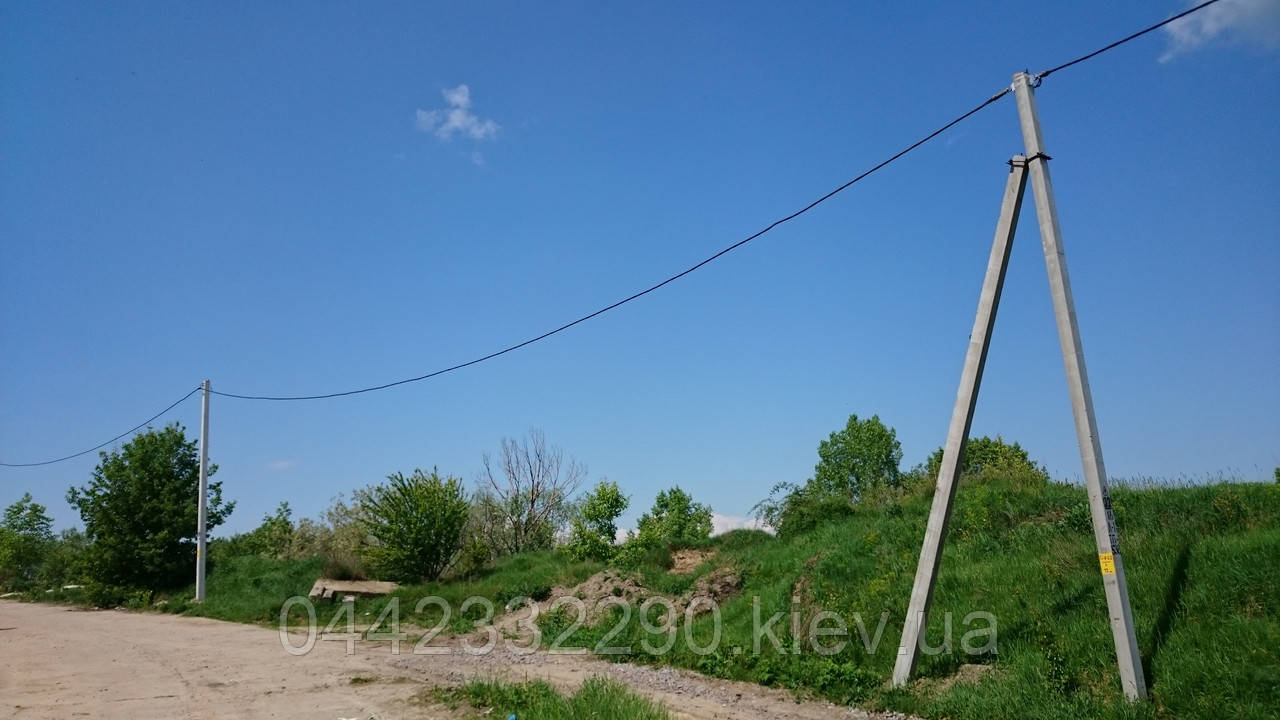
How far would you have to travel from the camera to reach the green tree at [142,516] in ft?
96.8

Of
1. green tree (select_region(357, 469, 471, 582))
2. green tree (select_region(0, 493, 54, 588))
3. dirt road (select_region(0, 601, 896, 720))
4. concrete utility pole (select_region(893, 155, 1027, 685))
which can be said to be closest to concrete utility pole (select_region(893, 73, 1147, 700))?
concrete utility pole (select_region(893, 155, 1027, 685))

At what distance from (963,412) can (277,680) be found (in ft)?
34.7

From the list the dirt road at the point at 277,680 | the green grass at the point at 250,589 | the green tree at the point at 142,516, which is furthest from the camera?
the green tree at the point at 142,516

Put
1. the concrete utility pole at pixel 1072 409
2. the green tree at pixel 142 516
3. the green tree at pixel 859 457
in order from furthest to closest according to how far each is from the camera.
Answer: the green tree at pixel 859 457 < the green tree at pixel 142 516 < the concrete utility pole at pixel 1072 409

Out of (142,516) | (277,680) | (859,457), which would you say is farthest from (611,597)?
(859,457)

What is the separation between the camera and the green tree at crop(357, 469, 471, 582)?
24.3 metres

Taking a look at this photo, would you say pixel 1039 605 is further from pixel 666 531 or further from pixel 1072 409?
pixel 666 531

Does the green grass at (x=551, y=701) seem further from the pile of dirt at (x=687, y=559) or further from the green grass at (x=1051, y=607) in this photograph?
the pile of dirt at (x=687, y=559)

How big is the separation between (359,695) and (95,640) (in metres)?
12.5

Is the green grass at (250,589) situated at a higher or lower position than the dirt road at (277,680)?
higher

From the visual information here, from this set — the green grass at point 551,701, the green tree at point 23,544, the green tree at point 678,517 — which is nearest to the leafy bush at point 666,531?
the green tree at point 678,517

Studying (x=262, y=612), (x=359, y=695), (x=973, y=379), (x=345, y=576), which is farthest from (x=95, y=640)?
(x=973, y=379)

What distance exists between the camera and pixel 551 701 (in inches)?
326

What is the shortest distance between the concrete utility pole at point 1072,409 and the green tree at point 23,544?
2163 inches
